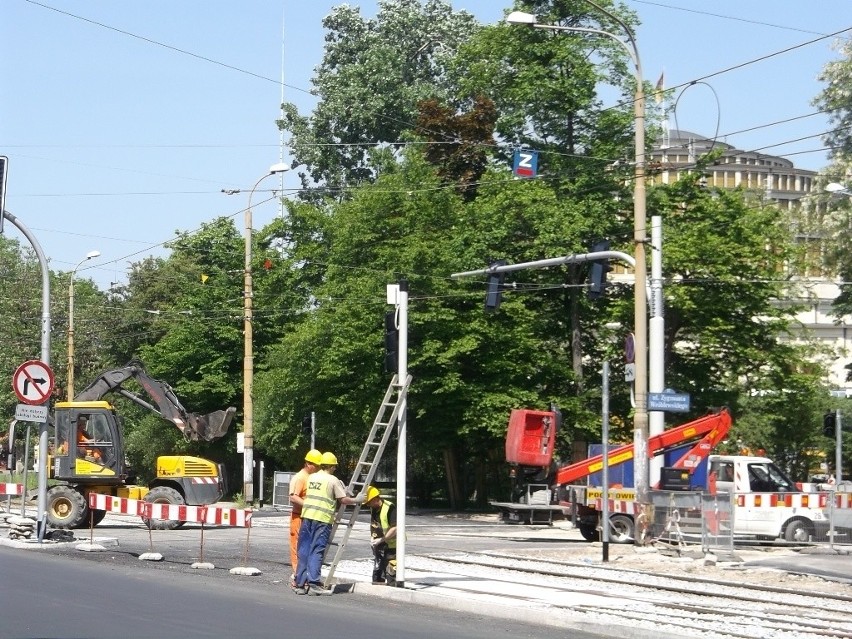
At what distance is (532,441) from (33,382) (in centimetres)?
1845

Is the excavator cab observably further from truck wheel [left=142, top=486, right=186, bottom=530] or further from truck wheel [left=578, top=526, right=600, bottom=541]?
truck wheel [left=578, top=526, right=600, bottom=541]

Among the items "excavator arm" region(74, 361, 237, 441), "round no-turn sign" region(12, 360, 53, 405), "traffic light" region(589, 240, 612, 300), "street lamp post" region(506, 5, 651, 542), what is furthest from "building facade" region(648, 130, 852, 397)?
"round no-turn sign" region(12, 360, 53, 405)

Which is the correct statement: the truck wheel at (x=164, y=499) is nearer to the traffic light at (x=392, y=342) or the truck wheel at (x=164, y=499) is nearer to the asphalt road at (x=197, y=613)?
the asphalt road at (x=197, y=613)

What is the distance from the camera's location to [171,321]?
5812 cm

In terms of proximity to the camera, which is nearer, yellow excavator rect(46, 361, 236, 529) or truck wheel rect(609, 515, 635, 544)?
truck wheel rect(609, 515, 635, 544)

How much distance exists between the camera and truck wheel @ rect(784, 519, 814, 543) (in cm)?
2814

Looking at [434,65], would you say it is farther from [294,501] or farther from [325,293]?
[294,501]

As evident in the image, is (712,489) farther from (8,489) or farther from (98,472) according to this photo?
(8,489)

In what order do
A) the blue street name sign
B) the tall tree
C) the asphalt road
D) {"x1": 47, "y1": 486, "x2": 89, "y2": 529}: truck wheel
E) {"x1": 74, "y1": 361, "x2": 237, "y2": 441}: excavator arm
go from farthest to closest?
1. the tall tree
2. {"x1": 74, "y1": 361, "x2": 237, "y2": 441}: excavator arm
3. {"x1": 47, "y1": 486, "x2": 89, "y2": 529}: truck wheel
4. the blue street name sign
5. the asphalt road

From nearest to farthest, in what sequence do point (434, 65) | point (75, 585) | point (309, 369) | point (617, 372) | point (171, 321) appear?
point (75, 585)
point (309, 369)
point (617, 372)
point (171, 321)
point (434, 65)

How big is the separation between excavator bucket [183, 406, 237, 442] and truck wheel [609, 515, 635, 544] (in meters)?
11.8

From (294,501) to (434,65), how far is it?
48.3 metres

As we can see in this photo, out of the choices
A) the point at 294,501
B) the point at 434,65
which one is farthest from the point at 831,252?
the point at 294,501

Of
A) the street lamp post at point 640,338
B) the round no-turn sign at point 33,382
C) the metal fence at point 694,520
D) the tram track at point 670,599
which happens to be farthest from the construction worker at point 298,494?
the street lamp post at point 640,338
